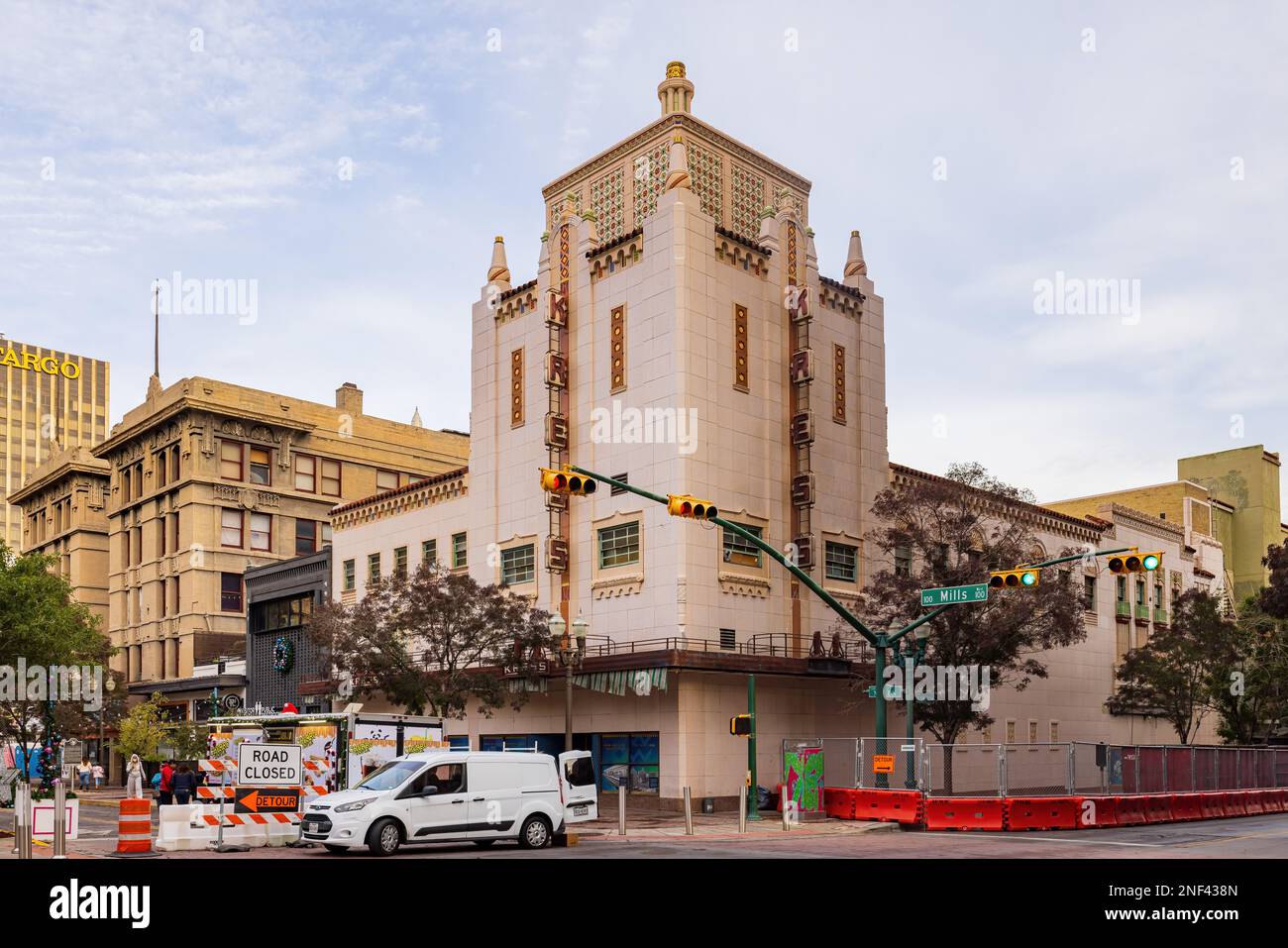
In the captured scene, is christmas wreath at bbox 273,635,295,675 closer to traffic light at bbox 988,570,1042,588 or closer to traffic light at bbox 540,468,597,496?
traffic light at bbox 988,570,1042,588

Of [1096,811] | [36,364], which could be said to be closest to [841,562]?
[1096,811]

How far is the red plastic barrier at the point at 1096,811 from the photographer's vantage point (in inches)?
1264

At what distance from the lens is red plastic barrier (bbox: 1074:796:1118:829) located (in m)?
32.1

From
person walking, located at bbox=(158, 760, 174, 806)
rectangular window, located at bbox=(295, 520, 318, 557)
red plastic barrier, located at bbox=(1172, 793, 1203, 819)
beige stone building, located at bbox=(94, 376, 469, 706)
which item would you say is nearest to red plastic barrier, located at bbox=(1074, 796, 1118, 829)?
red plastic barrier, located at bbox=(1172, 793, 1203, 819)

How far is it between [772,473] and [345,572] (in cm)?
2117

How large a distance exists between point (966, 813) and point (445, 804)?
43.1 feet

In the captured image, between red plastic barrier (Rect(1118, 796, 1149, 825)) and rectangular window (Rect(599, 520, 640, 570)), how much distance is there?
15.9 m

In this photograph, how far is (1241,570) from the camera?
3130 inches

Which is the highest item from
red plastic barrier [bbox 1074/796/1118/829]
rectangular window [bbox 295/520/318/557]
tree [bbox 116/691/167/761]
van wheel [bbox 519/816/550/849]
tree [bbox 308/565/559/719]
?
rectangular window [bbox 295/520/318/557]

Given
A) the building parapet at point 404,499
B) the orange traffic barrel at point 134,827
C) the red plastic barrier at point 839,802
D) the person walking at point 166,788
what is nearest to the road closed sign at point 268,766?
the orange traffic barrel at point 134,827

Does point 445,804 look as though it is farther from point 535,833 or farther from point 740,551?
point 740,551

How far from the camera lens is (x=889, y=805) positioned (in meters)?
33.3

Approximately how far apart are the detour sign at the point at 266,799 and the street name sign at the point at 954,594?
48.5 ft
